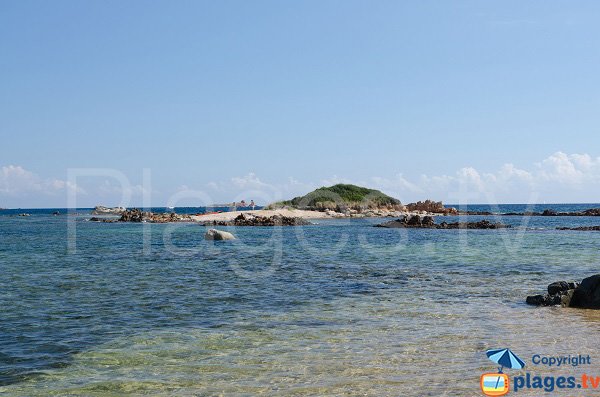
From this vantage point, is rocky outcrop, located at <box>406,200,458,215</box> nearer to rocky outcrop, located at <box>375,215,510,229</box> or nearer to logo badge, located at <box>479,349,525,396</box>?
rocky outcrop, located at <box>375,215,510,229</box>

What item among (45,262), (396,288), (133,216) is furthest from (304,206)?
(396,288)

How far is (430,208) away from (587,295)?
369 feet

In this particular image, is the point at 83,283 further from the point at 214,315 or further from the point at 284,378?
the point at 284,378

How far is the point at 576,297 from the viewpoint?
642 inches

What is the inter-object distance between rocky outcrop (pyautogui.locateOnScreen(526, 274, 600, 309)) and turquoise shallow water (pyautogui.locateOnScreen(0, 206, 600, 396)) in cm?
64

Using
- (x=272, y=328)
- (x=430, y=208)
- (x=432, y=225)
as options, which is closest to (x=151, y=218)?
(x=432, y=225)

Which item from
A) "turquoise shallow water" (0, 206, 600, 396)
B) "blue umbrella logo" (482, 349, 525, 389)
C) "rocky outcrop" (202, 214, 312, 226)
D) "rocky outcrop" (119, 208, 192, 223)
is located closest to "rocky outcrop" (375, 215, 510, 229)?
"rocky outcrop" (202, 214, 312, 226)

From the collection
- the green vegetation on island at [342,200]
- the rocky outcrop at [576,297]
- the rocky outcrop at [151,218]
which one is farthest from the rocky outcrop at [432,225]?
the rocky outcrop at [576,297]

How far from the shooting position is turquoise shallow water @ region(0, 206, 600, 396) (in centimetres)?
895

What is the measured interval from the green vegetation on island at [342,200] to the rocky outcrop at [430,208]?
116 inches

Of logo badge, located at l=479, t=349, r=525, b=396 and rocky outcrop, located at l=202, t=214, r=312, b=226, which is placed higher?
rocky outcrop, located at l=202, t=214, r=312, b=226

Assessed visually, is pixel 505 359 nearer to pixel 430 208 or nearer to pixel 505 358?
pixel 505 358

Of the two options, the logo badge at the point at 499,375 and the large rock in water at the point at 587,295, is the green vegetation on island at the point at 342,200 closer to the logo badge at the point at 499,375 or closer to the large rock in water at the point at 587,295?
the large rock in water at the point at 587,295

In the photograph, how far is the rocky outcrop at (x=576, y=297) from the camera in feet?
52.4
